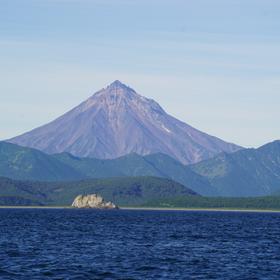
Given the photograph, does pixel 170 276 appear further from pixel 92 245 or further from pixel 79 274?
pixel 92 245

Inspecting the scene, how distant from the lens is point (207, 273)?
3932 inches

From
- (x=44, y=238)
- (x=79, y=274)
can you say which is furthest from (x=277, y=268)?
(x=44, y=238)

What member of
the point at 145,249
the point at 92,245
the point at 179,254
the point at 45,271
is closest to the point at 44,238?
the point at 92,245

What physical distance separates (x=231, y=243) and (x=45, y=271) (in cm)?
5820

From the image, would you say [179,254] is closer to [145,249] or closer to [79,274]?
[145,249]

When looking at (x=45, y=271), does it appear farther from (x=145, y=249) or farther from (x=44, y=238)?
(x=44, y=238)

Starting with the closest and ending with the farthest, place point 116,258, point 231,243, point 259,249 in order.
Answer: point 116,258
point 259,249
point 231,243

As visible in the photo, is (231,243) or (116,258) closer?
(116,258)

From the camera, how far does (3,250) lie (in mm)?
122625

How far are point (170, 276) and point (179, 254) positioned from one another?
25.6 meters

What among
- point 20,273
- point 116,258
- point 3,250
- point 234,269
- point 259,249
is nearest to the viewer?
point 20,273

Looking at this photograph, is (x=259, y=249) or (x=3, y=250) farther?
(x=259, y=249)

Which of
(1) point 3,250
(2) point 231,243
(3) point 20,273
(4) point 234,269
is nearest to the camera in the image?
(3) point 20,273

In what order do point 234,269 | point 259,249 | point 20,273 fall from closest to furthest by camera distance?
point 20,273 → point 234,269 → point 259,249
